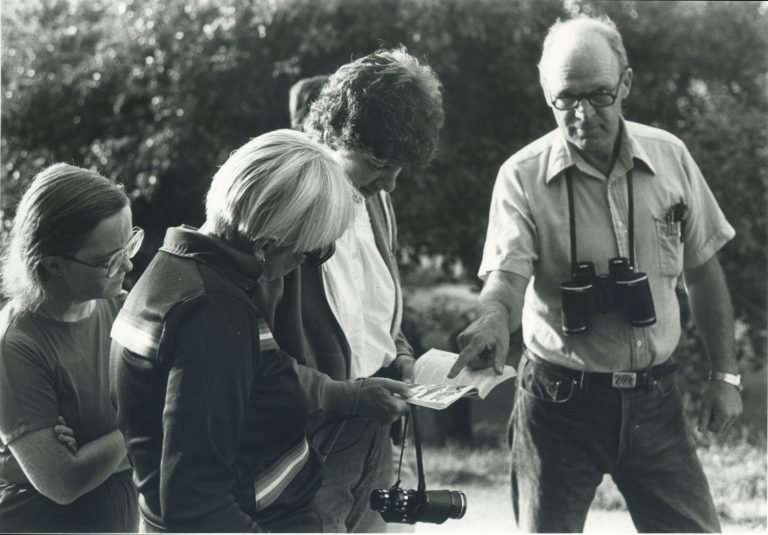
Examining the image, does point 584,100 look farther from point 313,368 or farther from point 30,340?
point 30,340

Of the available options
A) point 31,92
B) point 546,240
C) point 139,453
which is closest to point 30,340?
point 139,453

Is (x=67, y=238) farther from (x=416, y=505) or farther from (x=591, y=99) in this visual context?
(x=591, y=99)

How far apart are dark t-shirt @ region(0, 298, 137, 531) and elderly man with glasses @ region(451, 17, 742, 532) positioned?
127cm

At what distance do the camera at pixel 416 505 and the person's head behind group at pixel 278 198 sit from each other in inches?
35.3

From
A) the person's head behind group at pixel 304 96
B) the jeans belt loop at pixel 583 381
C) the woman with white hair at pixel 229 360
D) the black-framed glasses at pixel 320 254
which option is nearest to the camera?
the woman with white hair at pixel 229 360

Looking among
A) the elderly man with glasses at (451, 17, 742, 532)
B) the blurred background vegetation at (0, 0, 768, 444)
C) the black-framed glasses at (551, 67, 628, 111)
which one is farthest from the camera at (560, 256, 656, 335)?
the blurred background vegetation at (0, 0, 768, 444)

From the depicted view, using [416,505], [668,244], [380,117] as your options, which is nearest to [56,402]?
[416,505]

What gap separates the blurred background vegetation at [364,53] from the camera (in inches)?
231

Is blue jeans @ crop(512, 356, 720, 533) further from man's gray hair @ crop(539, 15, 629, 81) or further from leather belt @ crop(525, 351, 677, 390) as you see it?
man's gray hair @ crop(539, 15, 629, 81)

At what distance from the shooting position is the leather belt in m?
3.29

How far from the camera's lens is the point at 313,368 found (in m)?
2.76

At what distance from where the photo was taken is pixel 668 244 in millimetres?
3361

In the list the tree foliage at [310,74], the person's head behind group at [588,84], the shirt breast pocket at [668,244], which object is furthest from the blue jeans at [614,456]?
the tree foliage at [310,74]

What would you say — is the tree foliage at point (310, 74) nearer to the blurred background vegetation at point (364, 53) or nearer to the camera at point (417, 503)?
the blurred background vegetation at point (364, 53)
